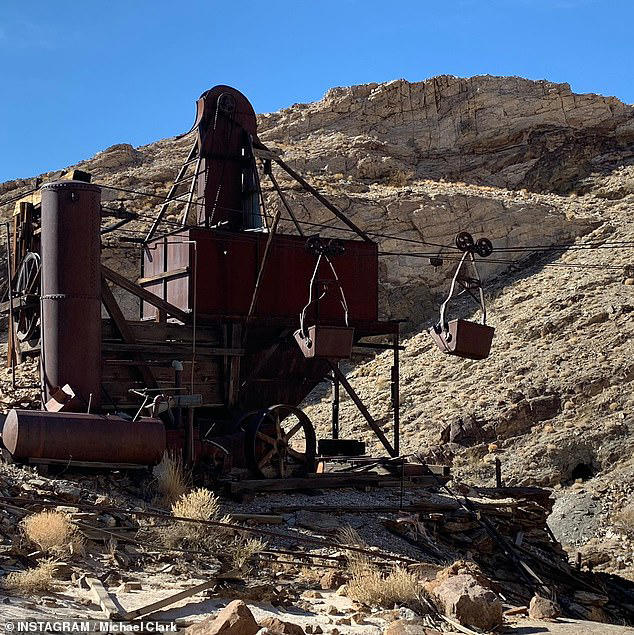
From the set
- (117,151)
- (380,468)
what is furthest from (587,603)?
(117,151)

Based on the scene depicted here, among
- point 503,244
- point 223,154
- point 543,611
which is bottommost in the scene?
point 543,611

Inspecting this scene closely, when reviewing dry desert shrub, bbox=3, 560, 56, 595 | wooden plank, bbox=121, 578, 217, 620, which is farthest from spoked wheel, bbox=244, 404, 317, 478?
dry desert shrub, bbox=3, 560, 56, 595

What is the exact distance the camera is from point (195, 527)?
13688mm

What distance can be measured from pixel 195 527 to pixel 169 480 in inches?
101

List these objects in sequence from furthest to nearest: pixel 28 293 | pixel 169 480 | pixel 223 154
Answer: pixel 223 154 → pixel 28 293 → pixel 169 480

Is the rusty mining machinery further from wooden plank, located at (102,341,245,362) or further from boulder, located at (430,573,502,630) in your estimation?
boulder, located at (430,573,502,630)

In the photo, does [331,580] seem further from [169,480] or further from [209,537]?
[169,480]

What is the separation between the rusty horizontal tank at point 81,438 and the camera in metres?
15.5

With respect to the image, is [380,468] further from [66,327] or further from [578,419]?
[578,419]

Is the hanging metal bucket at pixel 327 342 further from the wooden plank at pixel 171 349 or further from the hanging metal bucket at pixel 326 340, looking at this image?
the wooden plank at pixel 171 349

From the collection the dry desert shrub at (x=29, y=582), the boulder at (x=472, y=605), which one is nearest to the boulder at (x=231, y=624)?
the dry desert shrub at (x=29, y=582)

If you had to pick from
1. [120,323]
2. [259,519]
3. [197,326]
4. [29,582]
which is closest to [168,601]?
[29,582]

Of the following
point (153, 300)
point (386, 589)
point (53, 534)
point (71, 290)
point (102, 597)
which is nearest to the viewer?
point (102, 597)

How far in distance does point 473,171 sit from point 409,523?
1477 inches
